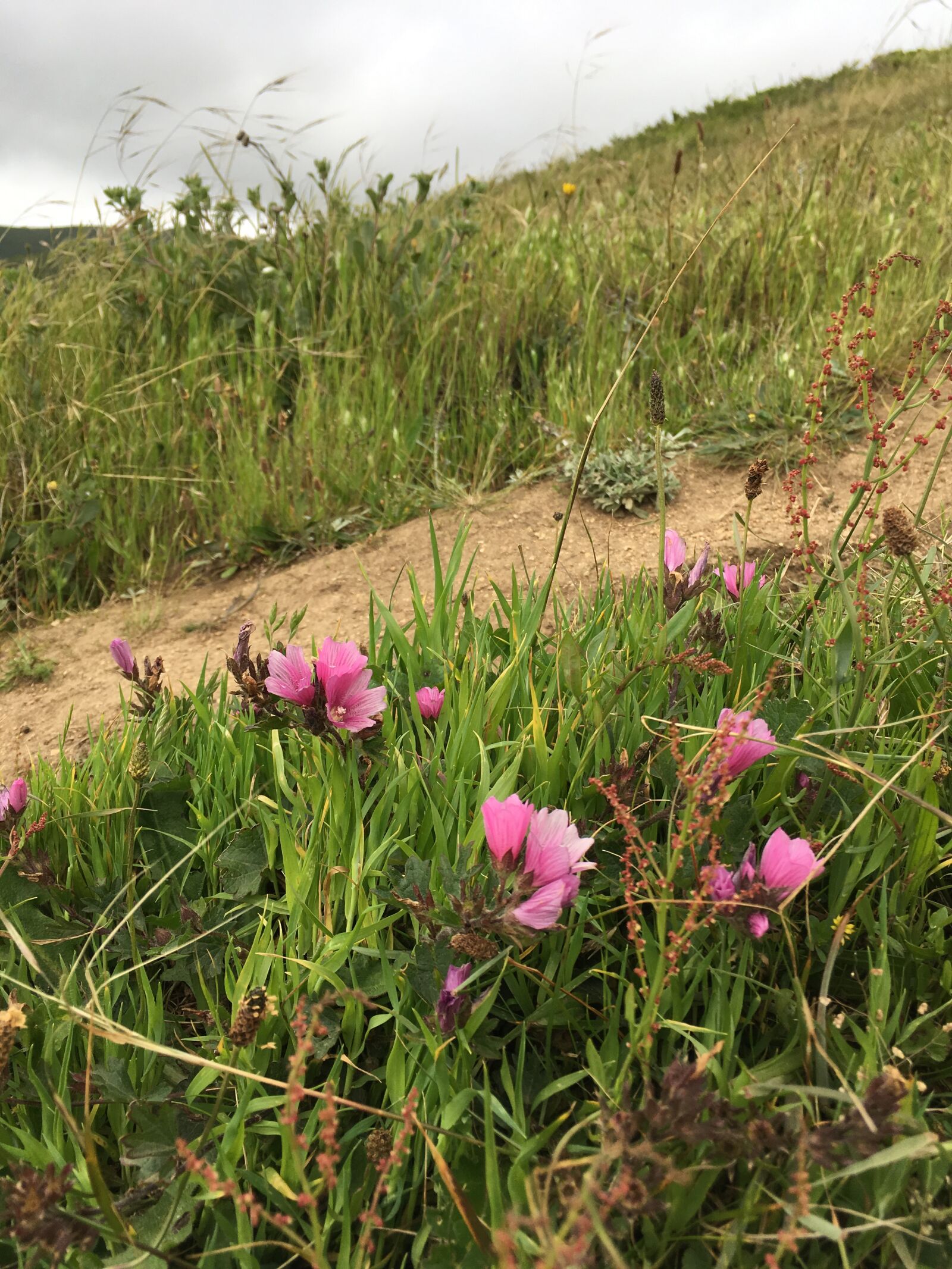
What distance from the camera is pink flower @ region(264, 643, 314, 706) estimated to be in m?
1.30

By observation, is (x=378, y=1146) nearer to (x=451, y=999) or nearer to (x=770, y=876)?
(x=451, y=999)

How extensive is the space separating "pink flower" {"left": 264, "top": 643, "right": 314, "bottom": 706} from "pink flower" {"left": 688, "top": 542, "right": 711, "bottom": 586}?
80 cm

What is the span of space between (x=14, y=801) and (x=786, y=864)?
4.05 ft

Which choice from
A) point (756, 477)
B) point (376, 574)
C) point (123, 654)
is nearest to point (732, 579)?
point (756, 477)

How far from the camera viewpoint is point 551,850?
1069mm

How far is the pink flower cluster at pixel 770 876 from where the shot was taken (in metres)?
1.08

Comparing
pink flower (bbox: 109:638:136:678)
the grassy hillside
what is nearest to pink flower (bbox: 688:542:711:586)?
pink flower (bbox: 109:638:136:678)

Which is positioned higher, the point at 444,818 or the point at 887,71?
the point at 887,71

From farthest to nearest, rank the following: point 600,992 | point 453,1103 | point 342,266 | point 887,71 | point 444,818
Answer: point 887,71
point 342,266
point 444,818
point 600,992
point 453,1103

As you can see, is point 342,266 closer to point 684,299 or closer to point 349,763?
point 684,299

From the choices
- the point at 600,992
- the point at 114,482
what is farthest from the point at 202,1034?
the point at 114,482

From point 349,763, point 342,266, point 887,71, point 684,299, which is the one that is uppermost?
point 887,71

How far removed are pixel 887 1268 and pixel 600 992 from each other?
0.45 m

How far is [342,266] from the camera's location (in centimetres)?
413
